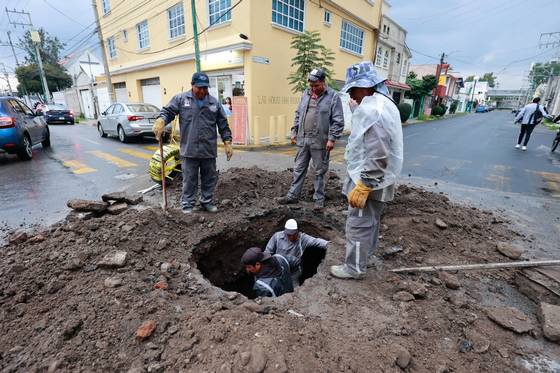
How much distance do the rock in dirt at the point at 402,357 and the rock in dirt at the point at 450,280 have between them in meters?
1.14

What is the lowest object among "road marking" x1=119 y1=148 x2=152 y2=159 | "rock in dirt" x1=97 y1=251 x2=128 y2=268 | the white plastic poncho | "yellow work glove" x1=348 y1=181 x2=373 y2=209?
"road marking" x1=119 y1=148 x2=152 y2=159

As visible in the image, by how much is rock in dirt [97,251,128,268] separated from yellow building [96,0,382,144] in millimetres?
8512

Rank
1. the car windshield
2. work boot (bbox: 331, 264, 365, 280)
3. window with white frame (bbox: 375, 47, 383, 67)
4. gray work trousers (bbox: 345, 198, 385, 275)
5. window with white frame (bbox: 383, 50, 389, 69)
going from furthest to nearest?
window with white frame (bbox: 383, 50, 389, 69) < window with white frame (bbox: 375, 47, 383, 67) < the car windshield < work boot (bbox: 331, 264, 365, 280) < gray work trousers (bbox: 345, 198, 385, 275)

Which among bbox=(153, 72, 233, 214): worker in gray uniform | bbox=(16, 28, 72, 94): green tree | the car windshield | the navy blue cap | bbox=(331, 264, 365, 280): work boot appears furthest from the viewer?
bbox=(16, 28, 72, 94): green tree

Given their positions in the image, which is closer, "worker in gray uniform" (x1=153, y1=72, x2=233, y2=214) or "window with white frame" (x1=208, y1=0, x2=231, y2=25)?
"worker in gray uniform" (x1=153, y1=72, x2=233, y2=214)

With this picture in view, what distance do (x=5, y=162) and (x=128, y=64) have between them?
40.4 feet

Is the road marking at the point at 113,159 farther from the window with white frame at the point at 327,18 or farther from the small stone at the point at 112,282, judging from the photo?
the window with white frame at the point at 327,18

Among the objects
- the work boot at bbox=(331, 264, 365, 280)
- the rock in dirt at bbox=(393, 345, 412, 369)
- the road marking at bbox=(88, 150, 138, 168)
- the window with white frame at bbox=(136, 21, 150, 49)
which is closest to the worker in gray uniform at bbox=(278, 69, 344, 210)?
the work boot at bbox=(331, 264, 365, 280)

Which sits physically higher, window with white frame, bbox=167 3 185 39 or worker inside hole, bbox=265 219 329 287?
window with white frame, bbox=167 3 185 39

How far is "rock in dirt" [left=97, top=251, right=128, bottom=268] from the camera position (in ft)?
9.37

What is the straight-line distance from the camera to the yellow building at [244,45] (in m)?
10.5

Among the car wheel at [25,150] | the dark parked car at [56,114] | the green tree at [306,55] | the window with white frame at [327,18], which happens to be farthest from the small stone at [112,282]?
the dark parked car at [56,114]

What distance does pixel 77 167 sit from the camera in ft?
24.5

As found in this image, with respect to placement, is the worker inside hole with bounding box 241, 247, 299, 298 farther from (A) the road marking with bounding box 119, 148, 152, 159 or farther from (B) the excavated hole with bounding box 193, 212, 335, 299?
(A) the road marking with bounding box 119, 148, 152, 159
